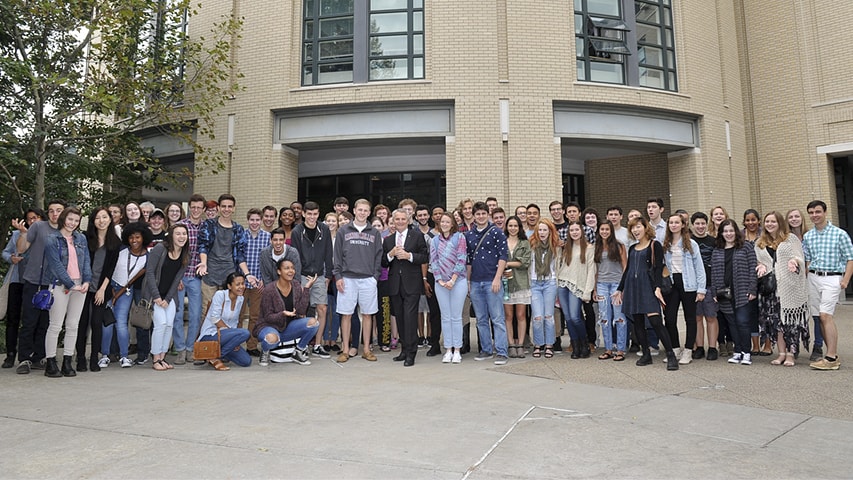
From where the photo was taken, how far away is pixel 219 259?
23.8 ft

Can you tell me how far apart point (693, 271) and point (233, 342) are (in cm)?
562

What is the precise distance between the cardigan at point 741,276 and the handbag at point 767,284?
0.14 meters

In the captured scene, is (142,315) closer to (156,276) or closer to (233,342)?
(156,276)

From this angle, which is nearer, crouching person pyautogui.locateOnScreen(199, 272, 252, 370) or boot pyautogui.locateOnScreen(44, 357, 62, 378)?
boot pyautogui.locateOnScreen(44, 357, 62, 378)

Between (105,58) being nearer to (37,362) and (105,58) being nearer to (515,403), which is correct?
(37,362)

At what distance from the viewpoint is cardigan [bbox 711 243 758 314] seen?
689 cm

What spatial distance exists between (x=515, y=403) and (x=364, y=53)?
10273mm

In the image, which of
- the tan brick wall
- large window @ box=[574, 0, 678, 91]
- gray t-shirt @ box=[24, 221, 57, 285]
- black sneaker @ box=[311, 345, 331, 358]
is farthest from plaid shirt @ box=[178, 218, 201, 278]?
large window @ box=[574, 0, 678, 91]

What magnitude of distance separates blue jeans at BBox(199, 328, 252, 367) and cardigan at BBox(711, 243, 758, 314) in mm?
5885

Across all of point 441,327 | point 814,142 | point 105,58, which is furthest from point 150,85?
point 814,142

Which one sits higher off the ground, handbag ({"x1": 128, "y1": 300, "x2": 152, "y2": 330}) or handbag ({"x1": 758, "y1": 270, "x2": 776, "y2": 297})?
handbag ({"x1": 758, "y1": 270, "x2": 776, "y2": 297})

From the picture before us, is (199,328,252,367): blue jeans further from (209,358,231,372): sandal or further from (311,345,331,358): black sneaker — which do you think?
(311,345,331,358): black sneaker

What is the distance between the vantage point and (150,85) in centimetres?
1030

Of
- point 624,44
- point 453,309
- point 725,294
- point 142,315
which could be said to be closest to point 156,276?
point 142,315
